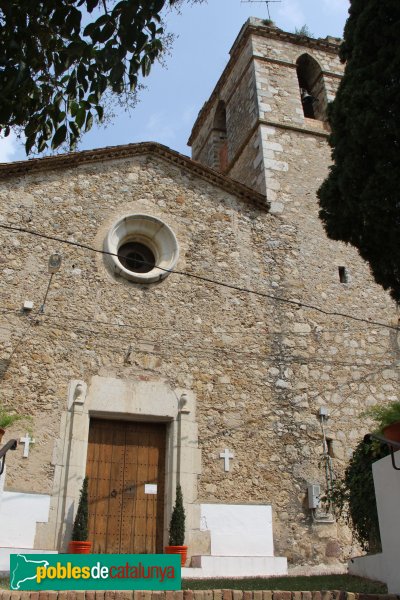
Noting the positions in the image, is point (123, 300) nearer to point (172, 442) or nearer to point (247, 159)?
point (172, 442)

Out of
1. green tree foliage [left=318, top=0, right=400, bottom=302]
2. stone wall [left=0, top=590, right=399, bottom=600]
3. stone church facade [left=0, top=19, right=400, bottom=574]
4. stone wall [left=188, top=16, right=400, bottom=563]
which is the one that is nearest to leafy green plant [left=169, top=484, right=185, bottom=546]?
stone church facade [left=0, top=19, right=400, bottom=574]

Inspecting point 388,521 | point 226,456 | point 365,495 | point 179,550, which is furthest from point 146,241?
point 388,521

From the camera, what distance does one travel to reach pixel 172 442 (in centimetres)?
929

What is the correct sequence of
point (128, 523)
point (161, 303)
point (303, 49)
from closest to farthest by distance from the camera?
point (128, 523) < point (161, 303) < point (303, 49)

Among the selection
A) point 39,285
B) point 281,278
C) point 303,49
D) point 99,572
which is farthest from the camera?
point 303,49

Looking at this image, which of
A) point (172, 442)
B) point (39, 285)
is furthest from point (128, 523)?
point (39, 285)

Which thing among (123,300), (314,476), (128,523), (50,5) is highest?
(123,300)

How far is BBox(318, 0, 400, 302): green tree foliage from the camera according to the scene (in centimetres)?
634

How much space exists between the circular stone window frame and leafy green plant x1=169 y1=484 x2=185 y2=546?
3657mm

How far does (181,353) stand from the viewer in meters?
9.89

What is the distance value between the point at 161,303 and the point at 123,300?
2.13 ft

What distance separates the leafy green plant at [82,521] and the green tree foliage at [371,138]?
189 inches

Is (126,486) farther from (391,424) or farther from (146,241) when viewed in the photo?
(391,424)

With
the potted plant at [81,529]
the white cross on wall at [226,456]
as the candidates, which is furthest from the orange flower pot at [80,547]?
the white cross on wall at [226,456]
